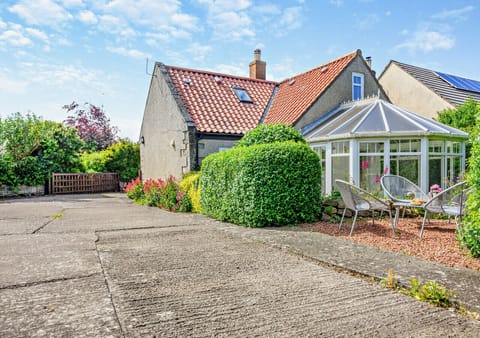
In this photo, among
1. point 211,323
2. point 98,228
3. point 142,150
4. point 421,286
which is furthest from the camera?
point 142,150

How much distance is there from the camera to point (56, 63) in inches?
444

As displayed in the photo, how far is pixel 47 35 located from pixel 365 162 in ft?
32.2

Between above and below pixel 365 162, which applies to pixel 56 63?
above

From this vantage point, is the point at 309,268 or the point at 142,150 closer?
the point at 309,268

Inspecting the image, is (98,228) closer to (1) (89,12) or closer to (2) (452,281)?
(1) (89,12)

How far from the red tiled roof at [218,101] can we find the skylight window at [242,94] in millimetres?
192

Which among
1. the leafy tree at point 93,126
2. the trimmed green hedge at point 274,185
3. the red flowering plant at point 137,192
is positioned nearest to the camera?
the trimmed green hedge at point 274,185

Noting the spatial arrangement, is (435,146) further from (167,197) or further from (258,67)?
(258,67)

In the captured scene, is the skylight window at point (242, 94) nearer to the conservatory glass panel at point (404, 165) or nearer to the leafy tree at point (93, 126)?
the conservatory glass panel at point (404, 165)

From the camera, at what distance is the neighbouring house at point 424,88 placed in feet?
57.6

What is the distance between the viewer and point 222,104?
47.3 feet

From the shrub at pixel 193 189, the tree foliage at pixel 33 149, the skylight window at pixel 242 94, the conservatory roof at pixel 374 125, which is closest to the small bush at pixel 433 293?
the conservatory roof at pixel 374 125

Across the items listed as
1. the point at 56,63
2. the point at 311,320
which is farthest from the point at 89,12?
the point at 311,320

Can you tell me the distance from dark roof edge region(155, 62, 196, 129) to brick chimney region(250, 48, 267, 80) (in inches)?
248
